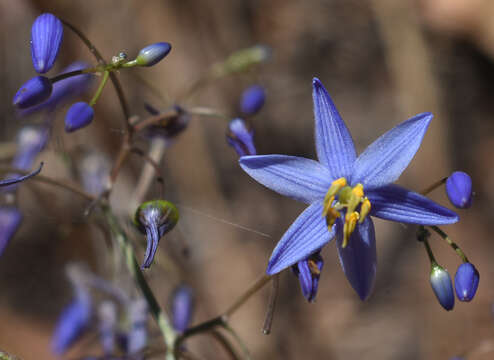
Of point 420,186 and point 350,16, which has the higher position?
point 350,16

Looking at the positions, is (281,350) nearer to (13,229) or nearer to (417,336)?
(417,336)

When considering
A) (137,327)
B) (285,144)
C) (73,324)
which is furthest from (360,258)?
(285,144)

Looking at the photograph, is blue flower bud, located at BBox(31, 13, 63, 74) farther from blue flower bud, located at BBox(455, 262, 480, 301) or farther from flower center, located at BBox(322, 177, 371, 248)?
blue flower bud, located at BBox(455, 262, 480, 301)

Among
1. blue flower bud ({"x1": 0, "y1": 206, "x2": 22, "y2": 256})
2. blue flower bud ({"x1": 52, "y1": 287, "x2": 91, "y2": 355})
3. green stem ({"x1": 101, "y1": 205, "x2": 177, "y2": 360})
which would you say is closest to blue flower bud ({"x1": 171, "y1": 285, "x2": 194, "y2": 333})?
green stem ({"x1": 101, "y1": 205, "x2": 177, "y2": 360})

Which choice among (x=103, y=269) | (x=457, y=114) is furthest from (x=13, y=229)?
(x=457, y=114)

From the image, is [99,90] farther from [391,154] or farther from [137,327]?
[137,327]

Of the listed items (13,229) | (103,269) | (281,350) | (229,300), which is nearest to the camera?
(13,229)
